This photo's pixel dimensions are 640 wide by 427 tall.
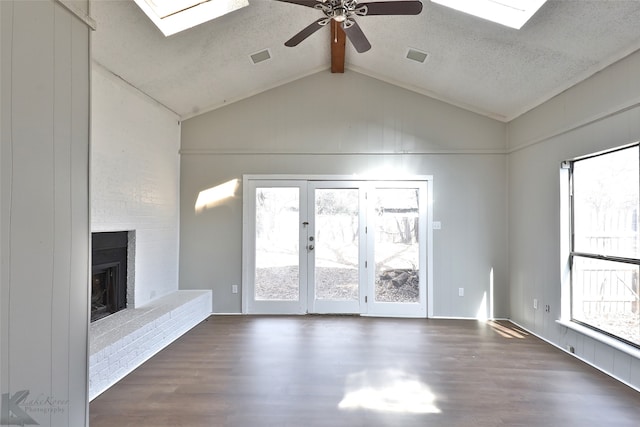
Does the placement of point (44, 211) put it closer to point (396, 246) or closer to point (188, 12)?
point (188, 12)

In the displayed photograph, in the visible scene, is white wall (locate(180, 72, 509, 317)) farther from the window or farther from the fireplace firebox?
the window

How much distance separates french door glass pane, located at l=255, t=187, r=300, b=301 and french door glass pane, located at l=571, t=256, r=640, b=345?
328 cm

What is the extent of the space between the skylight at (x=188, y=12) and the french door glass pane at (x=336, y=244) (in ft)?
8.12

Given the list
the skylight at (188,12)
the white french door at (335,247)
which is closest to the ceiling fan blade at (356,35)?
the skylight at (188,12)

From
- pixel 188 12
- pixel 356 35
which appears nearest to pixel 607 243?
pixel 356 35

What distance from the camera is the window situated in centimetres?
281

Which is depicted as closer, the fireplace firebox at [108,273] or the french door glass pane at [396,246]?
the fireplace firebox at [108,273]

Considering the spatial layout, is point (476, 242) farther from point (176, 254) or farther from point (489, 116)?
point (176, 254)

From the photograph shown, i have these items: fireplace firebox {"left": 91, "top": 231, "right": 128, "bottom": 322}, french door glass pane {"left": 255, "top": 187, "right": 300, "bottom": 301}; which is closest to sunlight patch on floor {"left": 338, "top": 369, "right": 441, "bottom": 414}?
french door glass pane {"left": 255, "top": 187, "right": 300, "bottom": 301}

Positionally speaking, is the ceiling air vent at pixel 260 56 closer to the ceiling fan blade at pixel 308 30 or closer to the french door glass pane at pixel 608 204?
the ceiling fan blade at pixel 308 30

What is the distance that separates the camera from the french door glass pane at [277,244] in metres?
4.84

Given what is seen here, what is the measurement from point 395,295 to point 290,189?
2.13 m

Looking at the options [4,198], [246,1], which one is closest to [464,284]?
[246,1]

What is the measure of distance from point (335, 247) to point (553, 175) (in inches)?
109
